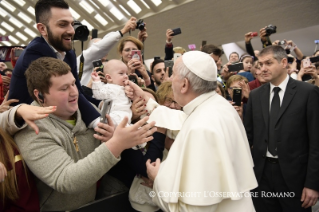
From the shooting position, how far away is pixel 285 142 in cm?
276

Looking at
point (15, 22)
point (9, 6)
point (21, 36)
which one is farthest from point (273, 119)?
point (21, 36)

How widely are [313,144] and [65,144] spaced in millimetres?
2395

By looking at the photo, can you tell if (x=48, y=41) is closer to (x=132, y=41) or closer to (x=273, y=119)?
(x=132, y=41)

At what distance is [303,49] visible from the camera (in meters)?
12.4

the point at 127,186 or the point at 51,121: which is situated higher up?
the point at 51,121

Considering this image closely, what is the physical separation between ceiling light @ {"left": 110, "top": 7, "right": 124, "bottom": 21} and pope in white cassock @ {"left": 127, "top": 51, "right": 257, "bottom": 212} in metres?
16.5

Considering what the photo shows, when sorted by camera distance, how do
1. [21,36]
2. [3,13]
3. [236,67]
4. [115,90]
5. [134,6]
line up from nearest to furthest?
[115,90] < [236,67] < [134,6] < [3,13] < [21,36]

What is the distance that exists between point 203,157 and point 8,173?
117 cm

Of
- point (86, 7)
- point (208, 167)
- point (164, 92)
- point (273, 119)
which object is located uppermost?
point (86, 7)

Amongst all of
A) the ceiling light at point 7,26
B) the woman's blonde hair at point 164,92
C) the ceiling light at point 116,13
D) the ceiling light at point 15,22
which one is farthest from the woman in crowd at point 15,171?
the ceiling light at point 7,26

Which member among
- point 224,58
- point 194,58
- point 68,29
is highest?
point 68,29

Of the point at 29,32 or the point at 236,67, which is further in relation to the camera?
the point at 29,32

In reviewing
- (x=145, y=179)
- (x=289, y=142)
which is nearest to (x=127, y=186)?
(x=145, y=179)

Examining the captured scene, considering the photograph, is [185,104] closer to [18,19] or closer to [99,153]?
[99,153]
